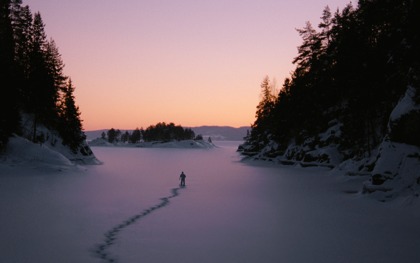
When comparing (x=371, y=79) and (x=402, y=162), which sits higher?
(x=371, y=79)

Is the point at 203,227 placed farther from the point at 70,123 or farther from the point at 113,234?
the point at 70,123

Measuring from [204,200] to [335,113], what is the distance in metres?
28.8

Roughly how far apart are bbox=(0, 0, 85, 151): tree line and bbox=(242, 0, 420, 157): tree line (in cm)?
3062

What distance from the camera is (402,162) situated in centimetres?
1528

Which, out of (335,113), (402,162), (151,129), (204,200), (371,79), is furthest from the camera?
(151,129)

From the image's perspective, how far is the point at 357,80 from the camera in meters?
28.3

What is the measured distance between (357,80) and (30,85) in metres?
36.6

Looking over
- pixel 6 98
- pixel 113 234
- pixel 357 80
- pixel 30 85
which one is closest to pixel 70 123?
pixel 30 85

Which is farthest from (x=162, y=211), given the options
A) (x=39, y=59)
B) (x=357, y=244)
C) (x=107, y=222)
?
(x=39, y=59)

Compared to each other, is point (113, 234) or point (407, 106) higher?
point (407, 106)

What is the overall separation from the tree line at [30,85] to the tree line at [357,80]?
3062 cm

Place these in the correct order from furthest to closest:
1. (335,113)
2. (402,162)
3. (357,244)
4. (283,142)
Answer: (283,142), (335,113), (402,162), (357,244)

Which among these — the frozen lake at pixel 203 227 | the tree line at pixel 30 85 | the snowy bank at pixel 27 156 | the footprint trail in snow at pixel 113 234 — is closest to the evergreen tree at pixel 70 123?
the tree line at pixel 30 85

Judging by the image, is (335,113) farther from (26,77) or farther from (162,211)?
(26,77)
